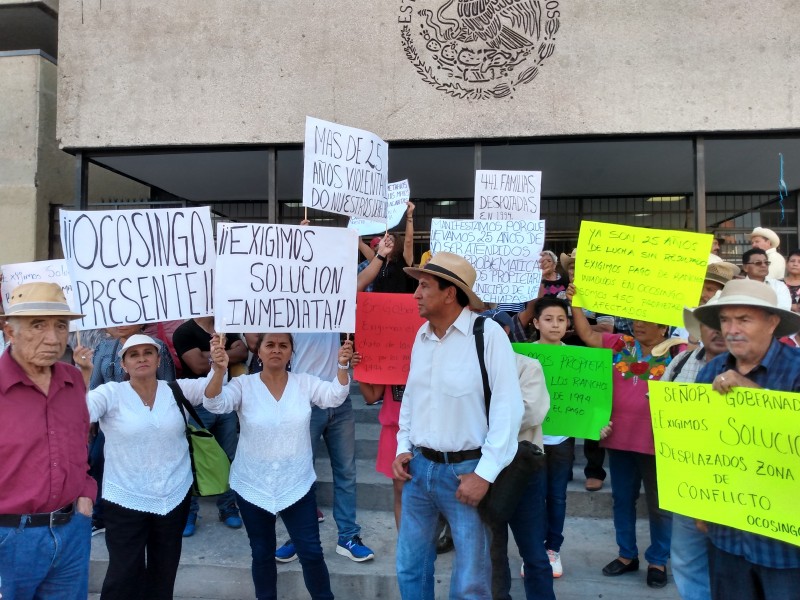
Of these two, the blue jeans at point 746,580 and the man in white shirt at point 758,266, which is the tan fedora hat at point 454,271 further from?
the man in white shirt at point 758,266

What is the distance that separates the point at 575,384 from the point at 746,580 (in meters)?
1.63

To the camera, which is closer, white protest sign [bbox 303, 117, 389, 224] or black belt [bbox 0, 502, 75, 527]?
black belt [bbox 0, 502, 75, 527]

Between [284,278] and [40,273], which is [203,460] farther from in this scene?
[40,273]

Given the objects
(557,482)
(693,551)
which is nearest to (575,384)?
(557,482)

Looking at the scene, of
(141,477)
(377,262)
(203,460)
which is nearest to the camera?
(141,477)

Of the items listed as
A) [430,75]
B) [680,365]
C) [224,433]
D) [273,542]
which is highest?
[430,75]

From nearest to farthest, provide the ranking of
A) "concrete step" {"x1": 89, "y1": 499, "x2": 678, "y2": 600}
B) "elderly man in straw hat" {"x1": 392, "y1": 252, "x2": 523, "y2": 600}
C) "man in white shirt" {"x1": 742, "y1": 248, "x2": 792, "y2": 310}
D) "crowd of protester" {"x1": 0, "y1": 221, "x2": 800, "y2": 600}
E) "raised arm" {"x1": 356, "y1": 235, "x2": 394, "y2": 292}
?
"crowd of protester" {"x1": 0, "y1": 221, "x2": 800, "y2": 600}, "elderly man in straw hat" {"x1": 392, "y1": 252, "x2": 523, "y2": 600}, "concrete step" {"x1": 89, "y1": 499, "x2": 678, "y2": 600}, "raised arm" {"x1": 356, "y1": 235, "x2": 394, "y2": 292}, "man in white shirt" {"x1": 742, "y1": 248, "x2": 792, "y2": 310}

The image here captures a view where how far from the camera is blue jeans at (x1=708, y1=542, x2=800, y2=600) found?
2.15 m

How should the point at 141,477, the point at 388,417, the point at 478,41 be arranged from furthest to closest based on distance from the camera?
the point at 478,41 < the point at 388,417 < the point at 141,477

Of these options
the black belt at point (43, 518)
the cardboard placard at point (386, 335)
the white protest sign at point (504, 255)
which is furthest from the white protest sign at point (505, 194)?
the black belt at point (43, 518)

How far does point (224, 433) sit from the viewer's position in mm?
4871

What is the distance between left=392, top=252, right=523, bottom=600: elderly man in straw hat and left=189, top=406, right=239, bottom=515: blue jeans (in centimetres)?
236

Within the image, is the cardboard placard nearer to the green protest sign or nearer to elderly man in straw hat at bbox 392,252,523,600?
the green protest sign

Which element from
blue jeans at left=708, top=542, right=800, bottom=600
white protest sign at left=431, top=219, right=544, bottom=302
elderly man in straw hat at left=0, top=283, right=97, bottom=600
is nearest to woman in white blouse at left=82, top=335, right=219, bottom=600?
elderly man in straw hat at left=0, top=283, right=97, bottom=600
